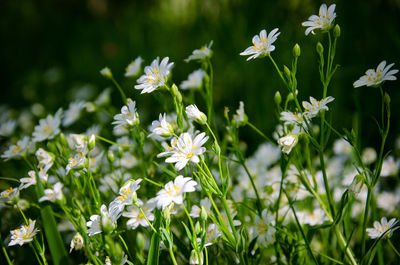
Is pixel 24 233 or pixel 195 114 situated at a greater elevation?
pixel 195 114

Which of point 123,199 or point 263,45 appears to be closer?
point 123,199

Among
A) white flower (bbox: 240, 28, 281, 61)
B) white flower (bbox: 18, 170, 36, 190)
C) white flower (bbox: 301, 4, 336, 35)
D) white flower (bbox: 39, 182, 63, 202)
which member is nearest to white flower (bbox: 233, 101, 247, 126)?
white flower (bbox: 240, 28, 281, 61)

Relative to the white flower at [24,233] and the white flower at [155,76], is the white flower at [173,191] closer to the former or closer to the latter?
the white flower at [155,76]

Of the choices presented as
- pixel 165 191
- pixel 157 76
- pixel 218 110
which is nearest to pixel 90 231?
pixel 165 191

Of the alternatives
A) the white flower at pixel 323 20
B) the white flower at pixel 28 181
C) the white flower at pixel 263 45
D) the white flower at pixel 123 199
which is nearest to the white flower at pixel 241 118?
the white flower at pixel 263 45

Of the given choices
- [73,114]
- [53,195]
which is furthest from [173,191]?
[73,114]

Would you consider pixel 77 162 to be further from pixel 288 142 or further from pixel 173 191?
pixel 288 142

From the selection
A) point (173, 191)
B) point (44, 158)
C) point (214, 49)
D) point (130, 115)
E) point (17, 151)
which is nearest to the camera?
point (173, 191)

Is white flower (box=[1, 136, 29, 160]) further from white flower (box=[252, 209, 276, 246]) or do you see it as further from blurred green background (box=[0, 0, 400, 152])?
blurred green background (box=[0, 0, 400, 152])

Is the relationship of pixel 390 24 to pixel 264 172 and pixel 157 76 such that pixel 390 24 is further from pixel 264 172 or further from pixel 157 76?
pixel 157 76
